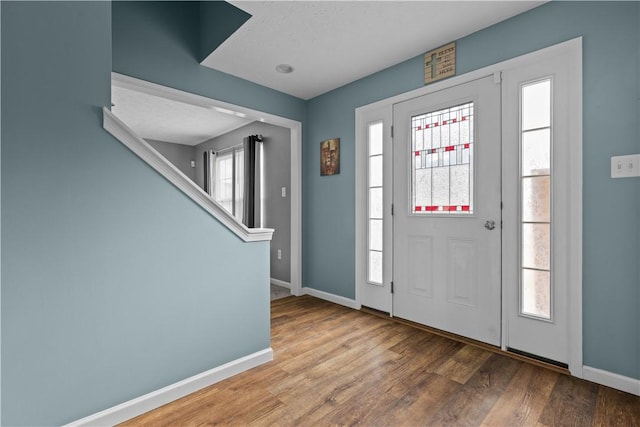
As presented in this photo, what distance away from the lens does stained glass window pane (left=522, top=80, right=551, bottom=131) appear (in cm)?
203

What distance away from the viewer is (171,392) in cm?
166

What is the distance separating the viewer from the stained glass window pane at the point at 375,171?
3049 mm

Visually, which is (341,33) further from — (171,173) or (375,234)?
Answer: (375,234)

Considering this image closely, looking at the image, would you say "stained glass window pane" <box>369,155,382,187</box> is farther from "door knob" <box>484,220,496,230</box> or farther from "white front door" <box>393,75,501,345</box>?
"door knob" <box>484,220,496,230</box>

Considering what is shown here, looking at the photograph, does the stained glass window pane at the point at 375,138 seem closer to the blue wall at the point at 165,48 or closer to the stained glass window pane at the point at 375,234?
the stained glass window pane at the point at 375,234

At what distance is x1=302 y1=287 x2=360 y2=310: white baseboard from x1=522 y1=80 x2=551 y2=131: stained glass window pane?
216cm

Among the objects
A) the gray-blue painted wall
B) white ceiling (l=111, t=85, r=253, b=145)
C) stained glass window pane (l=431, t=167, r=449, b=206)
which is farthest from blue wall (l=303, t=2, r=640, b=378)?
white ceiling (l=111, t=85, r=253, b=145)

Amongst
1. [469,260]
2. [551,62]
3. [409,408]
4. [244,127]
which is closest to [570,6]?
[551,62]

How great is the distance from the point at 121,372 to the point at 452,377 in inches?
72.1

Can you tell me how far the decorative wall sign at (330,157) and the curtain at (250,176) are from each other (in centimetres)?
141

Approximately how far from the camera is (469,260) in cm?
242

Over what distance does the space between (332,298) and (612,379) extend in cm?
230

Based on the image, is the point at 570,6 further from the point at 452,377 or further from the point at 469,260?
the point at 452,377

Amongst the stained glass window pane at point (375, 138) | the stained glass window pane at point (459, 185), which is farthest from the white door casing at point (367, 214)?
the stained glass window pane at point (459, 185)
